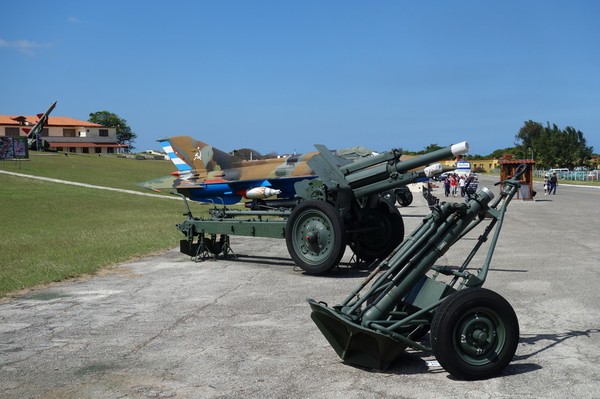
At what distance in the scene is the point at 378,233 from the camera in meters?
11.7

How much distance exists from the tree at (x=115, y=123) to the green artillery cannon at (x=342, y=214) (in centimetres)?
13256

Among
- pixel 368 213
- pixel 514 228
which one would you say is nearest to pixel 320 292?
pixel 368 213

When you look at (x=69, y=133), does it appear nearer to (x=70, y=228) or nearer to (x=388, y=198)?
(x=70, y=228)

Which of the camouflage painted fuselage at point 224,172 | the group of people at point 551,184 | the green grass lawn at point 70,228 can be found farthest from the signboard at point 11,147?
the group of people at point 551,184

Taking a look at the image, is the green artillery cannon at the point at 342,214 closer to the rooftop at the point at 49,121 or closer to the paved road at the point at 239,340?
the paved road at the point at 239,340

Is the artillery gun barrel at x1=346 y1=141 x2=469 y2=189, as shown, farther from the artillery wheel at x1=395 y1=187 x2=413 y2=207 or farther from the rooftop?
the rooftop

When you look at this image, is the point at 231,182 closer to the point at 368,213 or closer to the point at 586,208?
the point at 368,213

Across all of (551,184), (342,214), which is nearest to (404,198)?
(551,184)

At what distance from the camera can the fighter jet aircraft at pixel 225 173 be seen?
66.9ft

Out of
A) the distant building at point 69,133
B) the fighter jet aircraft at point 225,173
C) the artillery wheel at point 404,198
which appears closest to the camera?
the fighter jet aircraft at point 225,173

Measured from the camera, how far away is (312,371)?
5688 mm

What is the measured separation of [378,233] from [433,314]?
5.94 metres

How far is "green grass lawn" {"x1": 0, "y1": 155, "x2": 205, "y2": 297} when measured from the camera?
39.7 feet

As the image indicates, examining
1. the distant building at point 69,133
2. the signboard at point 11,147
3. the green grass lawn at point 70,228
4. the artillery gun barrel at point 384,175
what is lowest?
the green grass lawn at point 70,228
